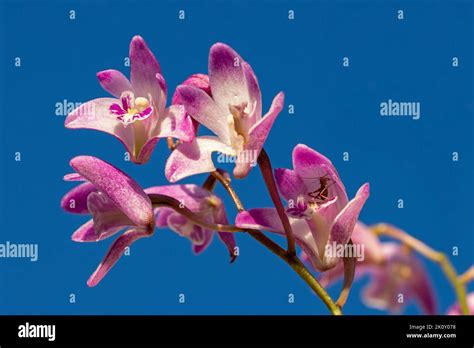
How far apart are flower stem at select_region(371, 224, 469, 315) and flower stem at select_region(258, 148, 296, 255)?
381 mm

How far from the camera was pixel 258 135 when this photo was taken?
1.20 m

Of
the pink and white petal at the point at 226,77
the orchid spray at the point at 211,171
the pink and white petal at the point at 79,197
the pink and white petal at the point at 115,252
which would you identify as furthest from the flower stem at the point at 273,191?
the pink and white petal at the point at 79,197

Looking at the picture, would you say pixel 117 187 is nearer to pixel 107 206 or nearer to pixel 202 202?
pixel 107 206

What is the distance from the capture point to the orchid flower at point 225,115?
1.21m

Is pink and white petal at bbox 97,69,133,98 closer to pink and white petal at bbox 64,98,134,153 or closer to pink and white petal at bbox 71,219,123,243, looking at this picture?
pink and white petal at bbox 64,98,134,153

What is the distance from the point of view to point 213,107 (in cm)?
128

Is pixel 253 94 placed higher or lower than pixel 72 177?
higher

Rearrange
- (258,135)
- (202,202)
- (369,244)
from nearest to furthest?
(258,135) < (202,202) < (369,244)

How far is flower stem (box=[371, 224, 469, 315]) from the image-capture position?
1418 mm

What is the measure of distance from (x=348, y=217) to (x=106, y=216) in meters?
0.41

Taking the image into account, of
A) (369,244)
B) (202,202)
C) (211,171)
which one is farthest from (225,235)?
(369,244)
